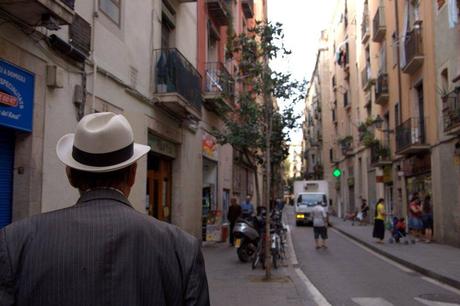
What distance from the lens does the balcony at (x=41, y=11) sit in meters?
7.71

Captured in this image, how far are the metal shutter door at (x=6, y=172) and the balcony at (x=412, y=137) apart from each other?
1733cm

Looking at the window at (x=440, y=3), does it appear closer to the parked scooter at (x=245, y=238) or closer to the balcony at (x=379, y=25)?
the balcony at (x=379, y=25)

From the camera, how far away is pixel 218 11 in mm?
21188

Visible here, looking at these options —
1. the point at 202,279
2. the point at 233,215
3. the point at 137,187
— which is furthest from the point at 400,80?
the point at 202,279

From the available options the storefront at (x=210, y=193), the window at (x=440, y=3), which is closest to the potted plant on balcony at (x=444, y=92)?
the window at (x=440, y=3)

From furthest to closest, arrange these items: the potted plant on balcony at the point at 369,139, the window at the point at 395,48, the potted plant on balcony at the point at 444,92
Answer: the potted plant on balcony at the point at 369,139 → the window at the point at 395,48 → the potted plant on balcony at the point at 444,92

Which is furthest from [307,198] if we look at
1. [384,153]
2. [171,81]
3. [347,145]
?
[171,81]

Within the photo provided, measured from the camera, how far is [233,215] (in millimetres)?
19141

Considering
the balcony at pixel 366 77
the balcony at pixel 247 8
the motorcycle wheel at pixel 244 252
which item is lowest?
the motorcycle wheel at pixel 244 252

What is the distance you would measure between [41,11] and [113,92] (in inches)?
153

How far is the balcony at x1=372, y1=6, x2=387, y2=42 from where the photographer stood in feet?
95.8

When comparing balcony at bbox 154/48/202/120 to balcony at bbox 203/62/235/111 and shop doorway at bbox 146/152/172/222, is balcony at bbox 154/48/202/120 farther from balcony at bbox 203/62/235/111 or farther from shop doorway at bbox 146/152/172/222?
balcony at bbox 203/62/235/111

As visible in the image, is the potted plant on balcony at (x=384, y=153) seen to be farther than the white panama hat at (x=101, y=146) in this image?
Yes

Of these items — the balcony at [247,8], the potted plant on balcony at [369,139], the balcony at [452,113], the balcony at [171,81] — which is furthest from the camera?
the potted plant on balcony at [369,139]
